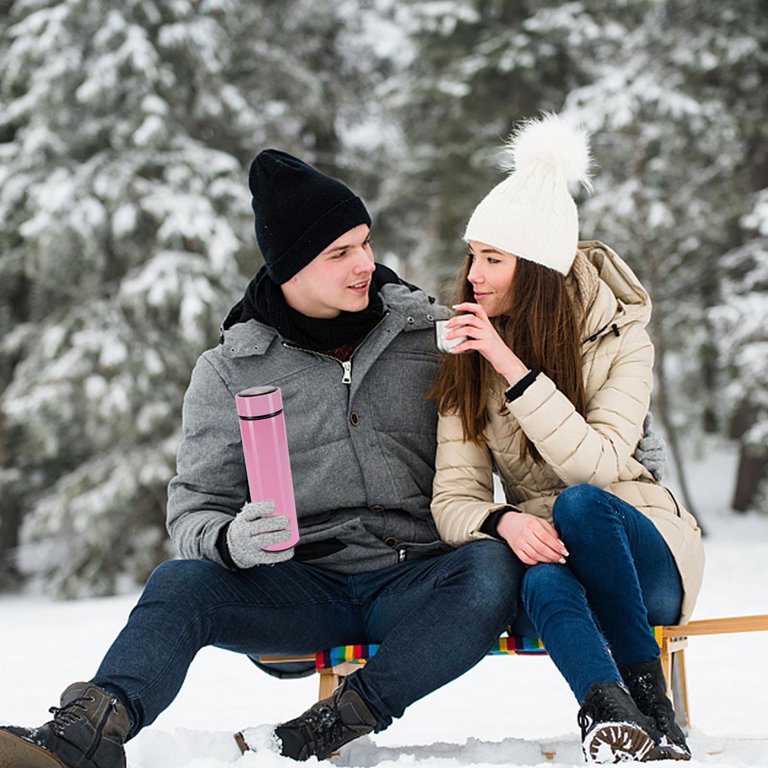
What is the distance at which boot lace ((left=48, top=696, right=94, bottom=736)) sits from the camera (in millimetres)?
2115

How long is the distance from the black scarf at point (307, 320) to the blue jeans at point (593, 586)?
0.82 m

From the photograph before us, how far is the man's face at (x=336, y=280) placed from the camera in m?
2.98

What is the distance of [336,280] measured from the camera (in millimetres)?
2980

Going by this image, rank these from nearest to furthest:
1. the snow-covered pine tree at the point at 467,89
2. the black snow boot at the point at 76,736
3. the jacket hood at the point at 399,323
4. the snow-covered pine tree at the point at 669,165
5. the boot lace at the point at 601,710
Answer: the black snow boot at the point at 76,736
the boot lace at the point at 601,710
the jacket hood at the point at 399,323
the snow-covered pine tree at the point at 669,165
the snow-covered pine tree at the point at 467,89

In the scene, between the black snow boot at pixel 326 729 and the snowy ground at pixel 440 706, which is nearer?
the black snow boot at pixel 326 729

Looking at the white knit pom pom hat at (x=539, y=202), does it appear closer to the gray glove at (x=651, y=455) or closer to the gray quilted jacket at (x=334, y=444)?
the gray quilted jacket at (x=334, y=444)

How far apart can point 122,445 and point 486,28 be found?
246 inches

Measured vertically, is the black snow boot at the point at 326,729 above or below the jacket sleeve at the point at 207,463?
below

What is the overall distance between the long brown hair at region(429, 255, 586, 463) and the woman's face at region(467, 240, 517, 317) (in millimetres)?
17

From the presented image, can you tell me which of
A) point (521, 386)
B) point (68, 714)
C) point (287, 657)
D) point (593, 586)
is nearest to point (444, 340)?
point (521, 386)

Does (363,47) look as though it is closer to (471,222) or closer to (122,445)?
(122,445)

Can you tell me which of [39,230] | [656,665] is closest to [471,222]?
[656,665]

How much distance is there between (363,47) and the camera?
44.7ft

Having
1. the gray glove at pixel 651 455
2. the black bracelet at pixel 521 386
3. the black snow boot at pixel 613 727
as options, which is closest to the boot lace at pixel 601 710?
the black snow boot at pixel 613 727
